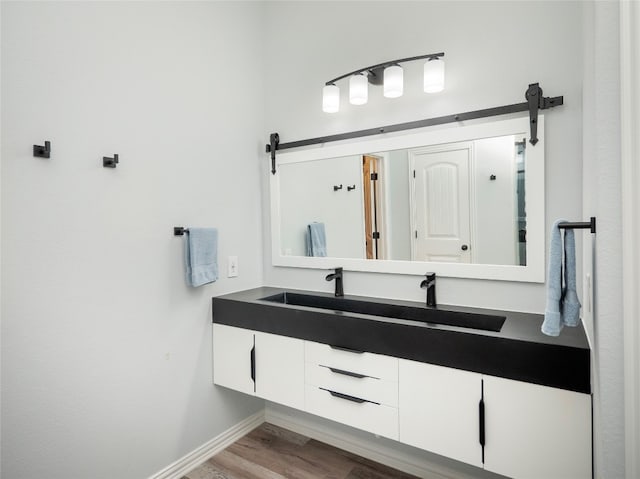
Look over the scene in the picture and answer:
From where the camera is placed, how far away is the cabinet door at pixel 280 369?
1.83 m

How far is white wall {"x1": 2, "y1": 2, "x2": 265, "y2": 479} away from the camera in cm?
139

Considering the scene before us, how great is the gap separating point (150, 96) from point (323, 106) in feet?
2.93

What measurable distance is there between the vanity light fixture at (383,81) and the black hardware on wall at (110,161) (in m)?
1.09

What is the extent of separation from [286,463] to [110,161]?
1783 mm

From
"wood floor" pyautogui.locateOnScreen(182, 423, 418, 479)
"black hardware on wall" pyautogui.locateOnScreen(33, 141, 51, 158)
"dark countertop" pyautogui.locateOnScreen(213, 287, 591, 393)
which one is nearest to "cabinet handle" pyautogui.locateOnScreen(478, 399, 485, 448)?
"dark countertop" pyautogui.locateOnScreen(213, 287, 591, 393)

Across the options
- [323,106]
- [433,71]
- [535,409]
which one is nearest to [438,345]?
[535,409]

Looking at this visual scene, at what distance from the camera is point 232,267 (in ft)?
7.44

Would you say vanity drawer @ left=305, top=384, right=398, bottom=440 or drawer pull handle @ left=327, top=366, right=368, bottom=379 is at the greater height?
drawer pull handle @ left=327, top=366, right=368, bottom=379

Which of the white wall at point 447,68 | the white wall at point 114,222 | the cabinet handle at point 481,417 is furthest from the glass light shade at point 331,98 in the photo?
the cabinet handle at point 481,417

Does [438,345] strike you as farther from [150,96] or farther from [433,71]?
[150,96]

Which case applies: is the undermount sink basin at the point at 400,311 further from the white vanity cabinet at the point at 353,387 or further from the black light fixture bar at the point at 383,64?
the black light fixture bar at the point at 383,64

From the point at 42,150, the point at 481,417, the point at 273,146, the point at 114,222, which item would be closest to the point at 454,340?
the point at 481,417

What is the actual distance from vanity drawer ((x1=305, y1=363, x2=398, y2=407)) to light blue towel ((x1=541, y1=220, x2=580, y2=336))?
726 mm

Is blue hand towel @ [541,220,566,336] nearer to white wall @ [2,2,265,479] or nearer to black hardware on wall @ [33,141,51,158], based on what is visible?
white wall @ [2,2,265,479]
